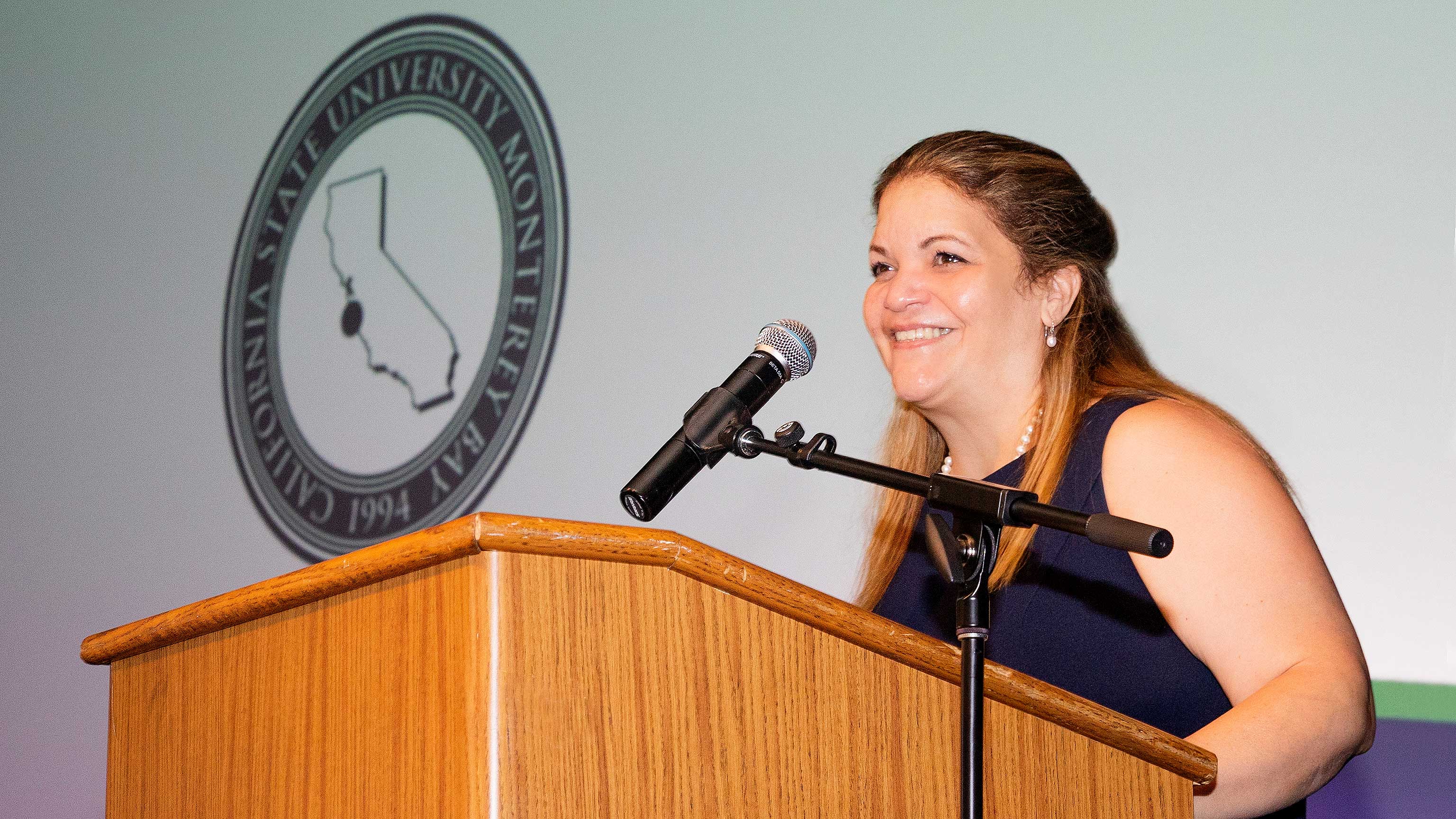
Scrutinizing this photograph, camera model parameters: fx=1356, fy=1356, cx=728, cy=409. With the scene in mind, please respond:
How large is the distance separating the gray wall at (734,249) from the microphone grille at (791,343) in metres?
0.75

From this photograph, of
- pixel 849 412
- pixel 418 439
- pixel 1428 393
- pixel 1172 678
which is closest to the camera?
pixel 1172 678

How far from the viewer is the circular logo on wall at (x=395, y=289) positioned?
2553 millimetres

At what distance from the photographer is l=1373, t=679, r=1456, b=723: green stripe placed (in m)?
1.53

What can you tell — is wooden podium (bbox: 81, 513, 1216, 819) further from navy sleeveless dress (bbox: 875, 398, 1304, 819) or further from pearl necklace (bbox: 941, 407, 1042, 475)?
pearl necklace (bbox: 941, 407, 1042, 475)

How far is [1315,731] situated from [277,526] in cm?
228

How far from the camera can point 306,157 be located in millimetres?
2996

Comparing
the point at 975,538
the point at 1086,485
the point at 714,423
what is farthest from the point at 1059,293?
the point at 975,538

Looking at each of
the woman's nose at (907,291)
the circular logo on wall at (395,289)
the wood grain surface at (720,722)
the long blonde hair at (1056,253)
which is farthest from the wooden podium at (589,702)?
the circular logo on wall at (395,289)

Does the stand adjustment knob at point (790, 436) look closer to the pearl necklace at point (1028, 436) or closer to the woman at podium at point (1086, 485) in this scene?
the woman at podium at point (1086, 485)

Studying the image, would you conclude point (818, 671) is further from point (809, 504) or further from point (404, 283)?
point (404, 283)

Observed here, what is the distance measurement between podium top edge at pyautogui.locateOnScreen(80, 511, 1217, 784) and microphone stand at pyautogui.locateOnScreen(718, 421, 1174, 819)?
4cm

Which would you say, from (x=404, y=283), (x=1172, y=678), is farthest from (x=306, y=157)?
(x=1172, y=678)

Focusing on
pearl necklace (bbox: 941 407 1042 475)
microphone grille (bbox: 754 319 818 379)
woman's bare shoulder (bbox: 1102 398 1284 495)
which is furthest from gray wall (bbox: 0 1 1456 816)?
microphone grille (bbox: 754 319 818 379)

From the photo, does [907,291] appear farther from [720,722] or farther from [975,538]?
[720,722]
